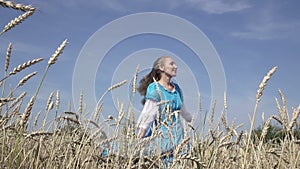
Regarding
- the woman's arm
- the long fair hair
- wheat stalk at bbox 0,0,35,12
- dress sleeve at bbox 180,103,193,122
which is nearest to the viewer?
wheat stalk at bbox 0,0,35,12

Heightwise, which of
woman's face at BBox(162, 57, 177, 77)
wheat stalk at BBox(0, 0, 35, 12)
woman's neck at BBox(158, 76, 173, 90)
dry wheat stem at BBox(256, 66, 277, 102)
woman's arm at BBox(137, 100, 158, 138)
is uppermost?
woman's face at BBox(162, 57, 177, 77)

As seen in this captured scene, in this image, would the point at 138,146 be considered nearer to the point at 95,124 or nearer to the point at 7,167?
the point at 95,124

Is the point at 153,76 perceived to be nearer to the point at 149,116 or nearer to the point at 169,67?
the point at 169,67

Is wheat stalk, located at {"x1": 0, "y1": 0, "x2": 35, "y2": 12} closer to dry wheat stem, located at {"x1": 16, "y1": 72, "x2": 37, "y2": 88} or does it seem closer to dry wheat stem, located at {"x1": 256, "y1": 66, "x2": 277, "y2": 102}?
dry wheat stem, located at {"x1": 16, "y1": 72, "x2": 37, "y2": 88}

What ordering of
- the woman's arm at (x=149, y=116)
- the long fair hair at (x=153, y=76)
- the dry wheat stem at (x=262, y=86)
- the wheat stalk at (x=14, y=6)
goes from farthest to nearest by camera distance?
1. the long fair hair at (x=153, y=76)
2. the woman's arm at (x=149, y=116)
3. the dry wheat stem at (x=262, y=86)
4. the wheat stalk at (x=14, y=6)

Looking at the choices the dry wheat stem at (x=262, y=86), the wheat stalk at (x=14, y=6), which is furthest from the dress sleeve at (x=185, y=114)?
the wheat stalk at (x=14, y=6)

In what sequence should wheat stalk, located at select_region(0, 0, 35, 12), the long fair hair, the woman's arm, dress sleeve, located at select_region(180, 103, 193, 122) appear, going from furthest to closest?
the long fair hair < dress sleeve, located at select_region(180, 103, 193, 122) < the woman's arm < wheat stalk, located at select_region(0, 0, 35, 12)

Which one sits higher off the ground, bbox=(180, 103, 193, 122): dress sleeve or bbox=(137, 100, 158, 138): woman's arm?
bbox=(180, 103, 193, 122): dress sleeve

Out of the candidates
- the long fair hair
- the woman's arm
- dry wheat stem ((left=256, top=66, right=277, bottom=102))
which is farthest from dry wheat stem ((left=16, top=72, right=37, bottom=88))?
the long fair hair

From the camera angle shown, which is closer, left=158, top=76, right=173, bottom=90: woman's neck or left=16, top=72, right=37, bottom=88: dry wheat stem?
left=16, top=72, right=37, bottom=88: dry wheat stem

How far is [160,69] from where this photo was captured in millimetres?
4664

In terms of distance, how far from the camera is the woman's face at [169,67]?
4630 mm

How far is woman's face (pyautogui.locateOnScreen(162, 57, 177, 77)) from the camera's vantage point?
463 cm

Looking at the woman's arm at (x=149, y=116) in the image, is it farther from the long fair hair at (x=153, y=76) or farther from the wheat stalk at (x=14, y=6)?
the wheat stalk at (x=14, y=6)
